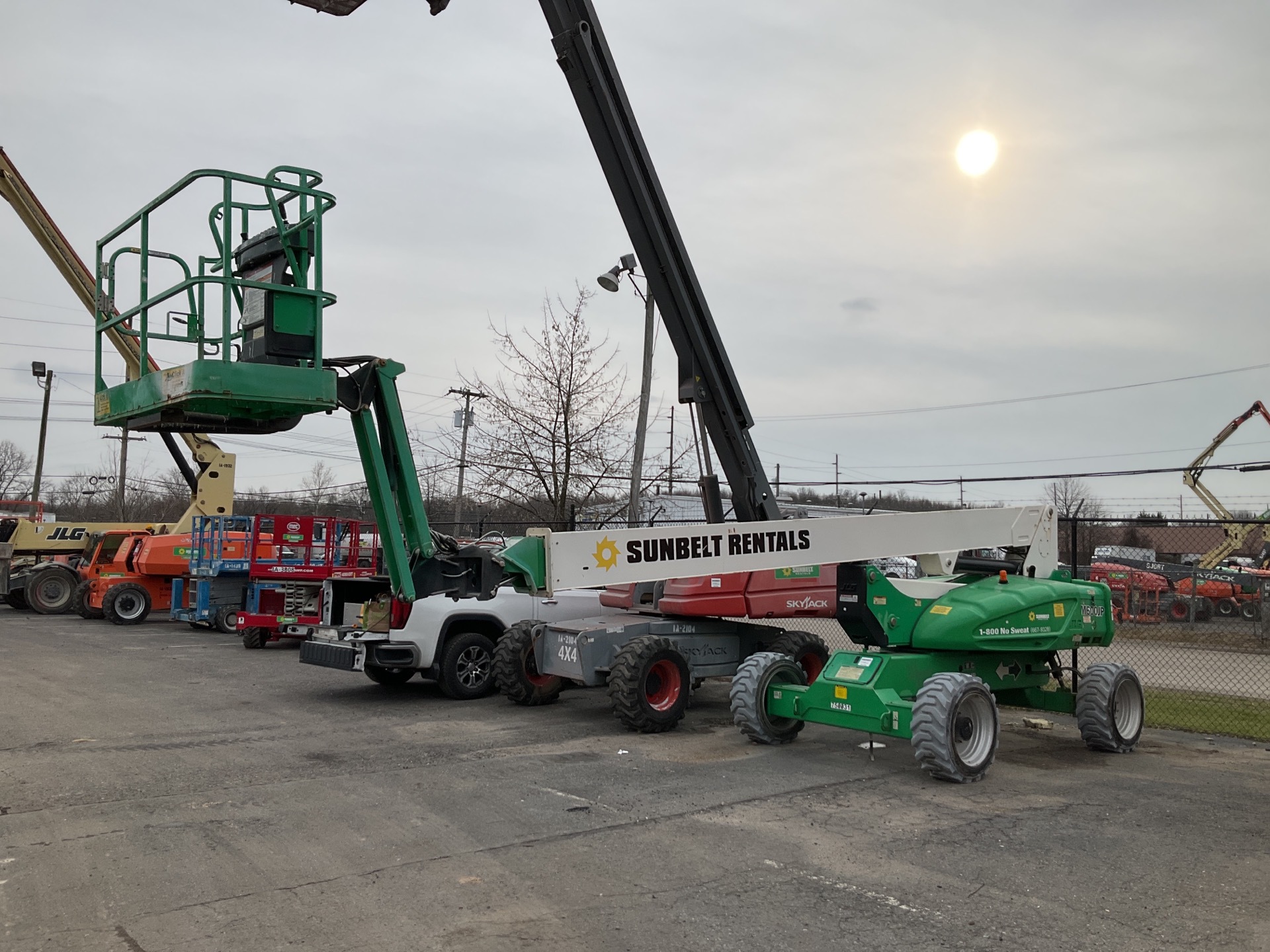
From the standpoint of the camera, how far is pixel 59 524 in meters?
24.9

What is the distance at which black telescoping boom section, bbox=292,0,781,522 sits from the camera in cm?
887

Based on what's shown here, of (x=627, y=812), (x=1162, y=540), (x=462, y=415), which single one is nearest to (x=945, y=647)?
(x=627, y=812)

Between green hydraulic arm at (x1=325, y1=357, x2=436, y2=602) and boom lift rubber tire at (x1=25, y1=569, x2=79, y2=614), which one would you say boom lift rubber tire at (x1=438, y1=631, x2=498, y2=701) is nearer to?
green hydraulic arm at (x1=325, y1=357, x2=436, y2=602)

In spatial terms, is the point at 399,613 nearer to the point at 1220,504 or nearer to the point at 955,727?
the point at 955,727

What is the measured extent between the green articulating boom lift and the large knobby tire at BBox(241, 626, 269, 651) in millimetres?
8564

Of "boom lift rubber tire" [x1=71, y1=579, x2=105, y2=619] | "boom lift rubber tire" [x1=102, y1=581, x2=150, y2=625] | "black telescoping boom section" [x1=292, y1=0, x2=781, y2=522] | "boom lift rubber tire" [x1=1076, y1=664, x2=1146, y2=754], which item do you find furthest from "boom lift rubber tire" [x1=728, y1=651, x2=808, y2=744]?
"boom lift rubber tire" [x1=71, y1=579, x2=105, y2=619]

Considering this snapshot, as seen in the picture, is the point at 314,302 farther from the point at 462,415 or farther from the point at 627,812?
the point at 462,415

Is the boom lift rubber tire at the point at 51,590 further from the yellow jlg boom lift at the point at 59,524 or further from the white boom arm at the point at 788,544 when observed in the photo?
the white boom arm at the point at 788,544

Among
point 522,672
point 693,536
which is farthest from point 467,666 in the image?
point 693,536

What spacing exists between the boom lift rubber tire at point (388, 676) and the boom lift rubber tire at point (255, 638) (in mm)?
5026

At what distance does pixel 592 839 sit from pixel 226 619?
1506cm

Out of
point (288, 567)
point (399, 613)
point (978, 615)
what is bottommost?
point (399, 613)

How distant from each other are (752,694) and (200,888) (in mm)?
4868

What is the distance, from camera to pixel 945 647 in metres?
8.62
